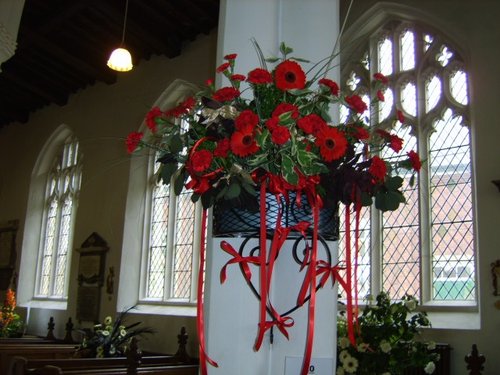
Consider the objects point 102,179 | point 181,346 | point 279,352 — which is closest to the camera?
point 279,352

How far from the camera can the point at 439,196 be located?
18.3 feet

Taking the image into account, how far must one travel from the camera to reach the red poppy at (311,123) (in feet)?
4.64

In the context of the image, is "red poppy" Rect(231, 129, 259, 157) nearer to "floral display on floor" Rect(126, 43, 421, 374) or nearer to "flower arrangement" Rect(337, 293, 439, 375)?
"floral display on floor" Rect(126, 43, 421, 374)

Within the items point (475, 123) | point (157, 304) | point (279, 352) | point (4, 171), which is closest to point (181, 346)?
point (157, 304)

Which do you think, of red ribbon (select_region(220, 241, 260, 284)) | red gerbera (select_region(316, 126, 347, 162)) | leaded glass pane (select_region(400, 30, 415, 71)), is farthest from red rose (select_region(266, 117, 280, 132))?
leaded glass pane (select_region(400, 30, 415, 71))

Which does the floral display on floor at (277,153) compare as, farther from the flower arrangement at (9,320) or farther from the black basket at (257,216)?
the flower arrangement at (9,320)

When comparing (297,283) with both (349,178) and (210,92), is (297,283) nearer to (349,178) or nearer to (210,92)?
(349,178)

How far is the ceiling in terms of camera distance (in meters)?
8.14

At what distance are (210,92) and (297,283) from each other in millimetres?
670

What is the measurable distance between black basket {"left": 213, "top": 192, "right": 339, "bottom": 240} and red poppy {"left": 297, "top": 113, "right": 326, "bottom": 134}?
0.19 m

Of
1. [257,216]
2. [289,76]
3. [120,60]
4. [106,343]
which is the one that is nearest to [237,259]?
[257,216]

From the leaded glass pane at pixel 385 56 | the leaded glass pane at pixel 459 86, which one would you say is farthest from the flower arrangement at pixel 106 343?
the leaded glass pane at pixel 459 86

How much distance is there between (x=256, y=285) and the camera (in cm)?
191

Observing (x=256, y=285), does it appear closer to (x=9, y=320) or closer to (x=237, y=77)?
(x=237, y=77)
